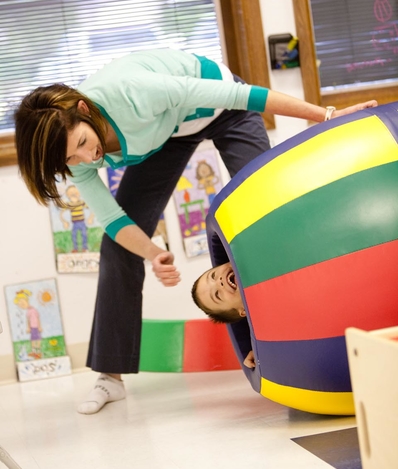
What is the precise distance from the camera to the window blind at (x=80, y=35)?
324 cm

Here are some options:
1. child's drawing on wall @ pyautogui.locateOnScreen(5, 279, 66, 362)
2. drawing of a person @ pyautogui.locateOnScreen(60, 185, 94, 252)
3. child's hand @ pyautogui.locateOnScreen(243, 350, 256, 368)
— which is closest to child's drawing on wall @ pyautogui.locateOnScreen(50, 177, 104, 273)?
drawing of a person @ pyautogui.locateOnScreen(60, 185, 94, 252)

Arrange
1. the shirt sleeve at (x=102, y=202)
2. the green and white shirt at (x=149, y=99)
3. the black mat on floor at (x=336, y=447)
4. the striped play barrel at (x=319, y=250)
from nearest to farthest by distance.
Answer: the black mat on floor at (x=336, y=447) < the striped play barrel at (x=319, y=250) < the green and white shirt at (x=149, y=99) < the shirt sleeve at (x=102, y=202)

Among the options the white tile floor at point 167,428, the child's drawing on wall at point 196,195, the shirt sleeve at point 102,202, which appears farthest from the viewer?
the child's drawing on wall at point 196,195

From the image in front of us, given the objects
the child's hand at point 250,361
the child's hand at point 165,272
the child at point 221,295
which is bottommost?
the child's hand at point 250,361

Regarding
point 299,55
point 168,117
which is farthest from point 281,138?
point 168,117

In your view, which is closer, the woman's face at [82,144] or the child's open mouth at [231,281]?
the woman's face at [82,144]

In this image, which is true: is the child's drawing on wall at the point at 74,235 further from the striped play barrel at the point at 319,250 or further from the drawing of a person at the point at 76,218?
the striped play barrel at the point at 319,250

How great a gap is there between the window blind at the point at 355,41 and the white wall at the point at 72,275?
20 centimetres

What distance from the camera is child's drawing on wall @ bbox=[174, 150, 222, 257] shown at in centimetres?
330

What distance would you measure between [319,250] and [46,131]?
0.79 m

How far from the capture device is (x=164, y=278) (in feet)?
6.88

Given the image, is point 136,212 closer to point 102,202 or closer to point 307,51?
point 102,202

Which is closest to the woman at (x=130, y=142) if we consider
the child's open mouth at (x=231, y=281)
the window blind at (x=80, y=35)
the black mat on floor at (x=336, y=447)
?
the child's open mouth at (x=231, y=281)

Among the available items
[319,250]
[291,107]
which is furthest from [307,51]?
[319,250]
